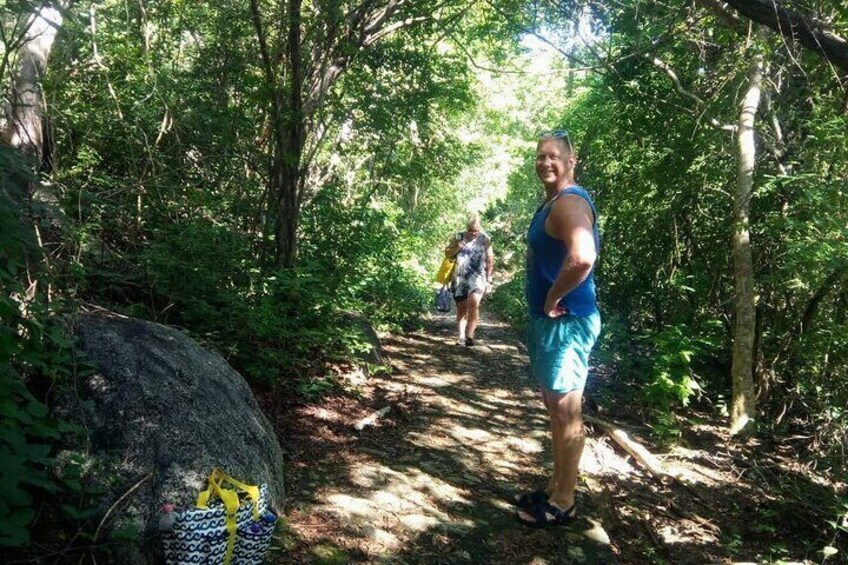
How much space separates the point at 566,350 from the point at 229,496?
6.26ft

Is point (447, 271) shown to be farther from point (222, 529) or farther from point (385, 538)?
point (222, 529)

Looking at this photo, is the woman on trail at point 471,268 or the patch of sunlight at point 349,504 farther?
the woman on trail at point 471,268

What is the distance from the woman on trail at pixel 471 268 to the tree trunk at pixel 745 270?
321 centimetres

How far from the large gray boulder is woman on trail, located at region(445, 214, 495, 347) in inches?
199

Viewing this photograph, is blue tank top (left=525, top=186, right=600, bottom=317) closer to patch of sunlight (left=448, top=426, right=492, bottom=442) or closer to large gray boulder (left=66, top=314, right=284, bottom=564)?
large gray boulder (left=66, top=314, right=284, bottom=564)

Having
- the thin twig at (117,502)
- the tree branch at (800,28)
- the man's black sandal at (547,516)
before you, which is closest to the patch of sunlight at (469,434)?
the man's black sandal at (547,516)

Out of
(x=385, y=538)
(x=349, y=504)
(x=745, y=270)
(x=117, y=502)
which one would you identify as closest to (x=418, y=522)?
(x=385, y=538)

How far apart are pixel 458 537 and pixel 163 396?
5.92 feet

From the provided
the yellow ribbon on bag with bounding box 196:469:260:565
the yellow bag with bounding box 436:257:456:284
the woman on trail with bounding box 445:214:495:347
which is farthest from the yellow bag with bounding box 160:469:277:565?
the yellow bag with bounding box 436:257:456:284

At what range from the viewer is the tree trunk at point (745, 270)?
6.29 m

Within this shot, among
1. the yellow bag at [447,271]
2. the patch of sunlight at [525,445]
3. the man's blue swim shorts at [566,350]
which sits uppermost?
the yellow bag at [447,271]

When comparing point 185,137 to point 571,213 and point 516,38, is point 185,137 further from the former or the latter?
point 516,38

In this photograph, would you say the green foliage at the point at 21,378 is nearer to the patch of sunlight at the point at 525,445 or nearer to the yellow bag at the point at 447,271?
the patch of sunlight at the point at 525,445

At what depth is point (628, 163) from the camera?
8.46 m
